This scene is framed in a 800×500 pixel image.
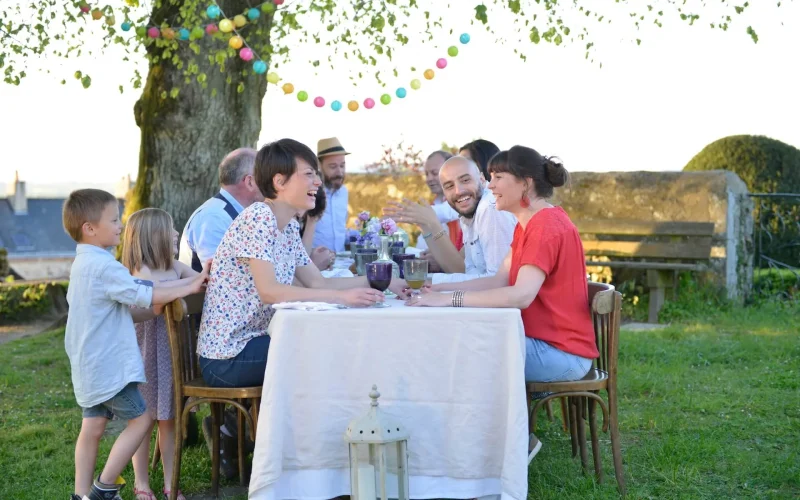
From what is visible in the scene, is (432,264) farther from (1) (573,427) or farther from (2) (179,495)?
(2) (179,495)

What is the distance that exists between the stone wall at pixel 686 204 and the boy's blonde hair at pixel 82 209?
5928 mm

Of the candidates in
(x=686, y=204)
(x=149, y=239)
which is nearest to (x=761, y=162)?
(x=686, y=204)

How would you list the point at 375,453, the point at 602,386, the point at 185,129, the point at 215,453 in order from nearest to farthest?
the point at 375,453 → the point at 602,386 → the point at 215,453 → the point at 185,129

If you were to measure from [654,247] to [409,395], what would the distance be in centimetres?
601

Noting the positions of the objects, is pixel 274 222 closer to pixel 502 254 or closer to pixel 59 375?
pixel 502 254

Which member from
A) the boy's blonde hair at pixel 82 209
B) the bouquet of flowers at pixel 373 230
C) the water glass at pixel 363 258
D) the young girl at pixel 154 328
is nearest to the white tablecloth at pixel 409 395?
the young girl at pixel 154 328

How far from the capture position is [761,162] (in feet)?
36.0

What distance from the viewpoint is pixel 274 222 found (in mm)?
3443

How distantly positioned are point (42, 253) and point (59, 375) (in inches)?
881

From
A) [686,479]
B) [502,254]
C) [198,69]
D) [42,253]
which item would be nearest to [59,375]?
[198,69]

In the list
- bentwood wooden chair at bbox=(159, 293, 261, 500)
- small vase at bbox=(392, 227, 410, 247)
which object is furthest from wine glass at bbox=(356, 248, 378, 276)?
bentwood wooden chair at bbox=(159, 293, 261, 500)

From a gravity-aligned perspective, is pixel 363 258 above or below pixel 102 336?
above

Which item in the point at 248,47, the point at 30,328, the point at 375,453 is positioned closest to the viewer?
the point at 375,453

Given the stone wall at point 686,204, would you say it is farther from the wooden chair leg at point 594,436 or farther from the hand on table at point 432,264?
the wooden chair leg at point 594,436
